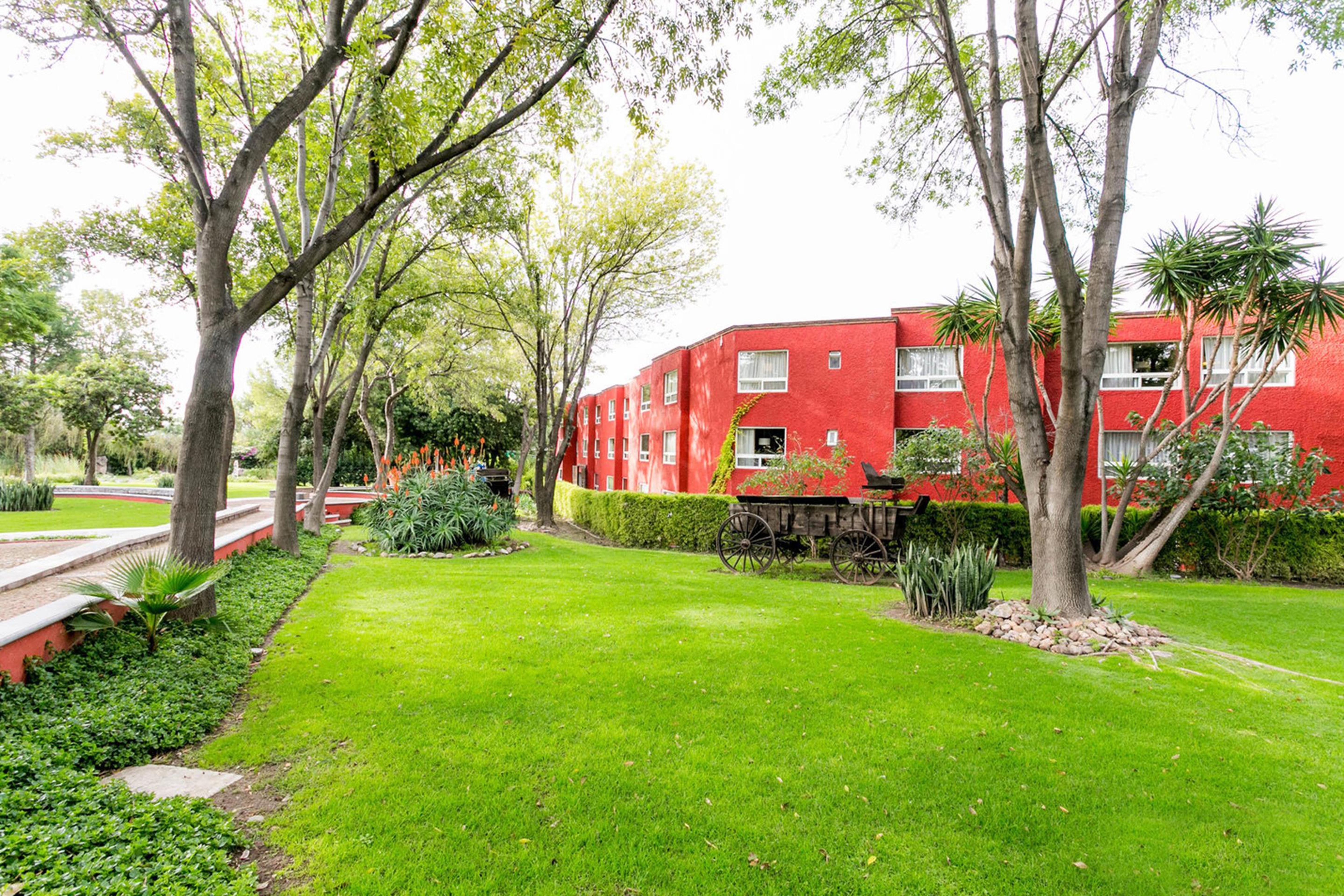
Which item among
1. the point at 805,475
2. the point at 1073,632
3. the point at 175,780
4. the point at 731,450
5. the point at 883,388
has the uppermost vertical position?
the point at 883,388

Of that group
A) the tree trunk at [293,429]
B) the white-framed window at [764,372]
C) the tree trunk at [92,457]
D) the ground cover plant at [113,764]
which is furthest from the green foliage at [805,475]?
the tree trunk at [92,457]

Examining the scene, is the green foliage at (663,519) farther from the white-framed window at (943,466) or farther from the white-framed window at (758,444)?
the white-framed window at (943,466)

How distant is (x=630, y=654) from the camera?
5191mm

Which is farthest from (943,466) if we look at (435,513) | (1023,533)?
(435,513)

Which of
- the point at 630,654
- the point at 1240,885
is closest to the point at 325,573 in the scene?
the point at 630,654

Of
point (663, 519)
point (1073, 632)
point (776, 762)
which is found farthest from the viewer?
point (663, 519)

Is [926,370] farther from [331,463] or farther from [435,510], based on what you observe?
[331,463]

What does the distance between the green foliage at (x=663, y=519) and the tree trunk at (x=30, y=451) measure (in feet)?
71.1

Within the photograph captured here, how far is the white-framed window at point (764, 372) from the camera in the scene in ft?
61.0

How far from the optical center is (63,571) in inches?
232

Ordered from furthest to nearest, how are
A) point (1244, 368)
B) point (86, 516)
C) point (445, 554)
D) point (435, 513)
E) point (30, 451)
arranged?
point (30, 451), point (1244, 368), point (86, 516), point (435, 513), point (445, 554)

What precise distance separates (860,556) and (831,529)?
64cm

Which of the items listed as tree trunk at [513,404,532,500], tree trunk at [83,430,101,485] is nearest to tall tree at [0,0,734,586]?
tree trunk at [513,404,532,500]

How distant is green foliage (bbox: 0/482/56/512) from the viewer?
14.1m
